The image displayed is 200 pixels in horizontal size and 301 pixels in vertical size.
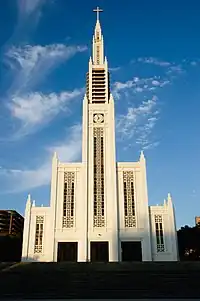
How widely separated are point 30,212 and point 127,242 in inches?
441

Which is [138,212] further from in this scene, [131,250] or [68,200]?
[68,200]

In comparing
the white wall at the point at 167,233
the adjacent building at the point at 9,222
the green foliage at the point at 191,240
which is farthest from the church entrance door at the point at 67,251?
the adjacent building at the point at 9,222

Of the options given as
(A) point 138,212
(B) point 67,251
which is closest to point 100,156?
(A) point 138,212

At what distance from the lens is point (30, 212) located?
36344 mm

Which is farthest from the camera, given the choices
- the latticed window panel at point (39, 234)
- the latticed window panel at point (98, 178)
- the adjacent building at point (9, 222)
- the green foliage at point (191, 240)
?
the adjacent building at point (9, 222)

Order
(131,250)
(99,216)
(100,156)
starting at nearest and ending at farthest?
(131,250)
(99,216)
(100,156)

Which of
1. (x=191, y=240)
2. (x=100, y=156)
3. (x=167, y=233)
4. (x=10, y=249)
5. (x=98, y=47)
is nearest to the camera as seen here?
(x=167, y=233)

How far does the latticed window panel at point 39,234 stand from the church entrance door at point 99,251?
549 centimetres

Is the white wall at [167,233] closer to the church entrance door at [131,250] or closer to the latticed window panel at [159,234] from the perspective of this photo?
the latticed window panel at [159,234]

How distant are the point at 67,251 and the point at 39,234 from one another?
3.62 meters

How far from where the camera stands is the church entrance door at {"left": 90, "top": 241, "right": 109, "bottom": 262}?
34.3 metres

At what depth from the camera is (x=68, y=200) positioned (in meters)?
36.3

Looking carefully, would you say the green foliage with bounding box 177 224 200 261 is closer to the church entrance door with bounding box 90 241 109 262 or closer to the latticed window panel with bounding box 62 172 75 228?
the church entrance door with bounding box 90 241 109 262

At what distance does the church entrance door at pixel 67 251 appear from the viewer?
3436 centimetres
